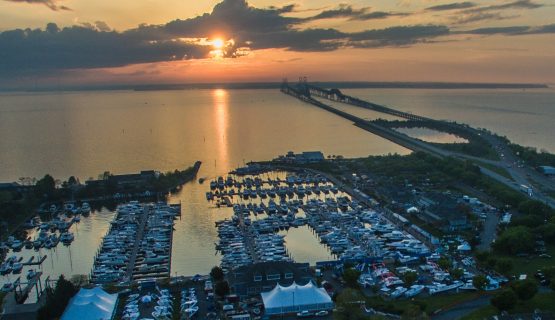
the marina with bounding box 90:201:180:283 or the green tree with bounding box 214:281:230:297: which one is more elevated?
the green tree with bounding box 214:281:230:297

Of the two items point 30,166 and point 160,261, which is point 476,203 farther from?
point 30,166

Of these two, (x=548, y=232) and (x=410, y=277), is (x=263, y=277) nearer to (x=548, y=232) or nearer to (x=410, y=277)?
(x=410, y=277)

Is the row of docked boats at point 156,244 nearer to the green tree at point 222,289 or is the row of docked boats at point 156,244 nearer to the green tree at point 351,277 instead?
the green tree at point 222,289

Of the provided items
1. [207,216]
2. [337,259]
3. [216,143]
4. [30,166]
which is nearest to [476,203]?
[337,259]

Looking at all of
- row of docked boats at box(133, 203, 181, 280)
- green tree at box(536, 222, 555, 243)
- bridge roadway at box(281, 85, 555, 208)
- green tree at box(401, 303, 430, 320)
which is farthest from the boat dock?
bridge roadway at box(281, 85, 555, 208)

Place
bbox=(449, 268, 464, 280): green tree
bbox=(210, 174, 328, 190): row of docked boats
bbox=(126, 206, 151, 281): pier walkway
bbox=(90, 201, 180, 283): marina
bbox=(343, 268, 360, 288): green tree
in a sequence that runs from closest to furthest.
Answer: bbox=(343, 268, 360, 288): green tree < bbox=(449, 268, 464, 280): green tree < bbox=(90, 201, 180, 283): marina < bbox=(126, 206, 151, 281): pier walkway < bbox=(210, 174, 328, 190): row of docked boats

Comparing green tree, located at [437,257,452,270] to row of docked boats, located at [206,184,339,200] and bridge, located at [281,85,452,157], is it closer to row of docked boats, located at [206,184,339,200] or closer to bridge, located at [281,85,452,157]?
row of docked boats, located at [206,184,339,200]

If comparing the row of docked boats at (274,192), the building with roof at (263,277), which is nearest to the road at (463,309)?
the building with roof at (263,277)
